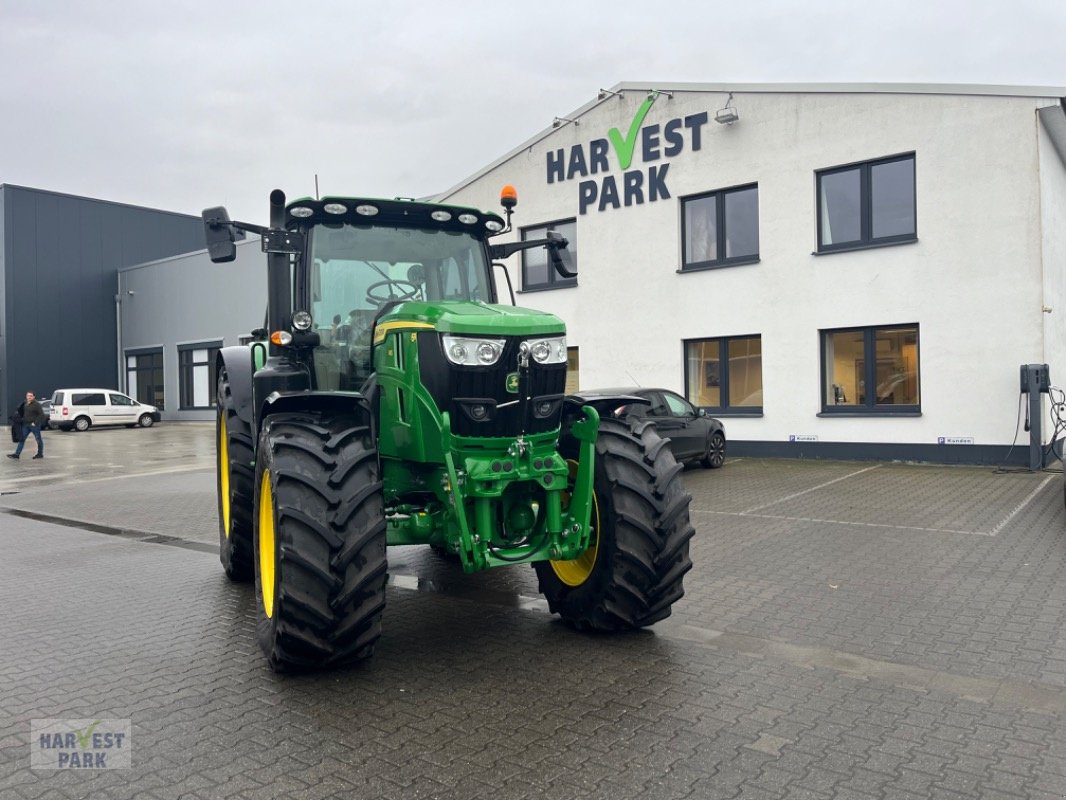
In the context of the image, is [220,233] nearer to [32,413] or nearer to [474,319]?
[474,319]

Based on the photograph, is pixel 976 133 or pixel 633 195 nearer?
pixel 976 133

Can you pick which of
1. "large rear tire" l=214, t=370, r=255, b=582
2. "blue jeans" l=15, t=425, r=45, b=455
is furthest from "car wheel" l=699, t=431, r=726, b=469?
"blue jeans" l=15, t=425, r=45, b=455

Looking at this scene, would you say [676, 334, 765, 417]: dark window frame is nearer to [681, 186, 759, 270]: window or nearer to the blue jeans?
[681, 186, 759, 270]: window

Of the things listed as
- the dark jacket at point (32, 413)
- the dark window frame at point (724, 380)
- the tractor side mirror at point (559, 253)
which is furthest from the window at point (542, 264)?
the tractor side mirror at point (559, 253)

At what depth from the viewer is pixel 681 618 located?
586cm

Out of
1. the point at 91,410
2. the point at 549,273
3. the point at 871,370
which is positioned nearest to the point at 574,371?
the point at 549,273

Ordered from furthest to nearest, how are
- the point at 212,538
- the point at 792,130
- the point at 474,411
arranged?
the point at 792,130 → the point at 212,538 → the point at 474,411

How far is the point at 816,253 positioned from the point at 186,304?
2898 cm

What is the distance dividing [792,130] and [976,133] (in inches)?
121

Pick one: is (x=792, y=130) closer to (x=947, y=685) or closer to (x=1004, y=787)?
(x=947, y=685)

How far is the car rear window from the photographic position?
33.0m

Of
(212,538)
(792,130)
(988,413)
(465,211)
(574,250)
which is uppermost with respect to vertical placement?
(792,130)

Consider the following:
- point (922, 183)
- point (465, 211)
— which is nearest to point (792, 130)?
point (922, 183)

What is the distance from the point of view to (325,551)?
4398 millimetres
